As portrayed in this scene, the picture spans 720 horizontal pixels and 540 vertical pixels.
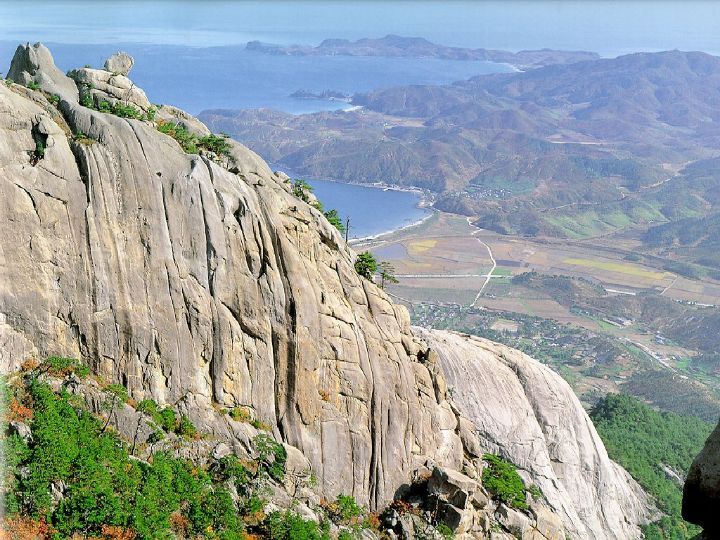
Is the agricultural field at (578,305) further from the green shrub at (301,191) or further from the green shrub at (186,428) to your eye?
the green shrub at (186,428)

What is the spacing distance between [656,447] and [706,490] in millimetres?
58521

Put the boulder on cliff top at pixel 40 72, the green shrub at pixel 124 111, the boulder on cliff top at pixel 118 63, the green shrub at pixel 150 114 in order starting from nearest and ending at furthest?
the boulder on cliff top at pixel 40 72 < the green shrub at pixel 124 111 < the green shrub at pixel 150 114 < the boulder on cliff top at pixel 118 63

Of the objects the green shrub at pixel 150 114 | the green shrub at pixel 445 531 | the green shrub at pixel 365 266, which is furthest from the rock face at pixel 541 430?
the green shrub at pixel 150 114

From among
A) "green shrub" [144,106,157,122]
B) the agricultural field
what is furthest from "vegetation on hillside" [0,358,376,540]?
the agricultural field

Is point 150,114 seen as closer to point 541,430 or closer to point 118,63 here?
point 118,63

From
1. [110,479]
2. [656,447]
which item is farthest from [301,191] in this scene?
[656,447]

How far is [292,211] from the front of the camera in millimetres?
29828

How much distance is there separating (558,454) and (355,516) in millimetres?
19214

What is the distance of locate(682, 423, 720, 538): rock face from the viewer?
11391 mm

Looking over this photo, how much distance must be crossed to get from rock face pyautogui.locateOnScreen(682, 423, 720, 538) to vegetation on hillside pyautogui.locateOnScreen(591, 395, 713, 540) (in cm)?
3746

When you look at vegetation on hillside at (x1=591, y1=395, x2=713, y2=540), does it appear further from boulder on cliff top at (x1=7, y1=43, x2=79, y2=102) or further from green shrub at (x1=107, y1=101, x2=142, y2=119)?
boulder on cliff top at (x1=7, y1=43, x2=79, y2=102)

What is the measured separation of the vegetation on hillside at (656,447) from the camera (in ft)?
158

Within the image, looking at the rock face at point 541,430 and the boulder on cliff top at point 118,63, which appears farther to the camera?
the rock face at point 541,430

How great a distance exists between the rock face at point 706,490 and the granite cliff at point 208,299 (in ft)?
54.3
